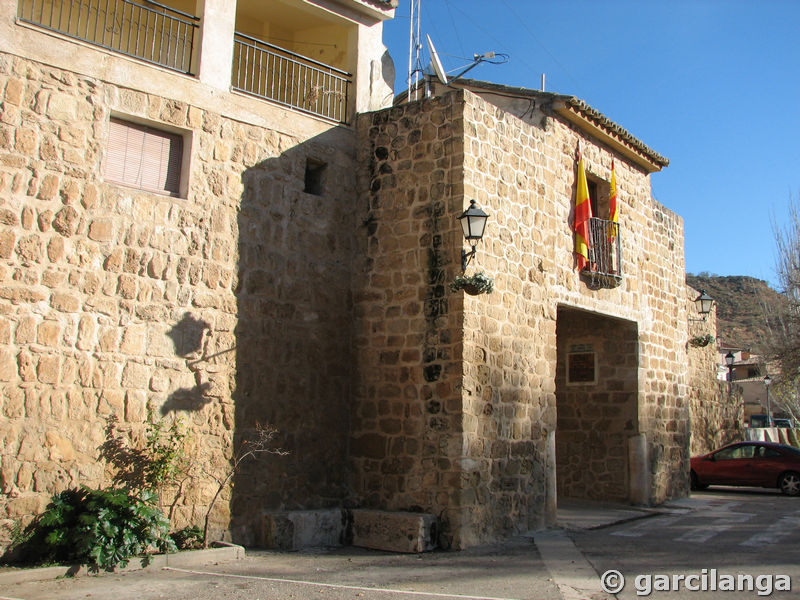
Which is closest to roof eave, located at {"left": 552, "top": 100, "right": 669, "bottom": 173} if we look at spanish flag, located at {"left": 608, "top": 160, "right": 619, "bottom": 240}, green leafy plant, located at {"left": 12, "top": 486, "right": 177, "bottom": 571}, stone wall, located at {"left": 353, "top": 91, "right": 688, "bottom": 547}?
stone wall, located at {"left": 353, "top": 91, "right": 688, "bottom": 547}

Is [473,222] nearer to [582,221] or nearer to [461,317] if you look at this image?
[461,317]

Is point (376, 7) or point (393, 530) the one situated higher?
point (376, 7)

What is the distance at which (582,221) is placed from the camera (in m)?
11.3

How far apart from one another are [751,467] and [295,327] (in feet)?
38.4

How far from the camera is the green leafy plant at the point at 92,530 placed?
6.81m

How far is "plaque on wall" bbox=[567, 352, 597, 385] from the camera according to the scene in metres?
13.2

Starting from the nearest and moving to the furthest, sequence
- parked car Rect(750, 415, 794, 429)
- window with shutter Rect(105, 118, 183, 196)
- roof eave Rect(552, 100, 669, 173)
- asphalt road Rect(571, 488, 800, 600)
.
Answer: asphalt road Rect(571, 488, 800, 600) → window with shutter Rect(105, 118, 183, 196) → roof eave Rect(552, 100, 669, 173) → parked car Rect(750, 415, 794, 429)

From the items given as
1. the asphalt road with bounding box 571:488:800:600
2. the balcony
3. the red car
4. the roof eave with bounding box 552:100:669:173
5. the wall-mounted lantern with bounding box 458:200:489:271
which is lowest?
the asphalt road with bounding box 571:488:800:600

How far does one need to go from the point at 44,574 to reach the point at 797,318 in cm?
1761

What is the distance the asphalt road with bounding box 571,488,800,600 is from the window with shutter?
614 centimetres

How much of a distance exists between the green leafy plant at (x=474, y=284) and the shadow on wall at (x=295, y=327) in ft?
5.86

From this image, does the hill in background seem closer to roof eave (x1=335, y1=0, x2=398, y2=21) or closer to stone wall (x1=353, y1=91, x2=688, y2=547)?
stone wall (x1=353, y1=91, x2=688, y2=547)

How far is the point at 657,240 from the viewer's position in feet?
45.3

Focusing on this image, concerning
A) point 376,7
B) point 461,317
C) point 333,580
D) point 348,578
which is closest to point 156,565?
point 333,580
